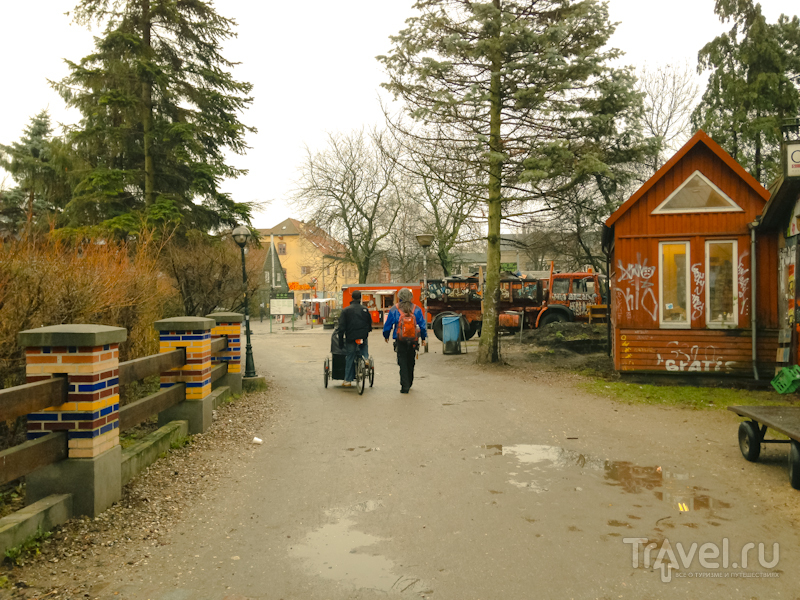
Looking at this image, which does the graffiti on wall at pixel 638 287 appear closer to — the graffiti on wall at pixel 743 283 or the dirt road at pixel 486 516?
the graffiti on wall at pixel 743 283

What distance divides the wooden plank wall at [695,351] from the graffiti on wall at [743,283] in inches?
19.9

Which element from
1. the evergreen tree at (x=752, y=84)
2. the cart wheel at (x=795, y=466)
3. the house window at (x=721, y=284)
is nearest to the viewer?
the cart wheel at (x=795, y=466)

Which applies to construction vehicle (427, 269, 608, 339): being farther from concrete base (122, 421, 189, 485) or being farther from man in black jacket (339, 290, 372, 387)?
concrete base (122, 421, 189, 485)

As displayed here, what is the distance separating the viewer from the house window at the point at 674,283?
12570 millimetres

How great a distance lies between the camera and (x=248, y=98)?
829 inches

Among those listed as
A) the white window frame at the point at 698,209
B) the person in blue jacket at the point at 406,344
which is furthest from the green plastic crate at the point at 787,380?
the person in blue jacket at the point at 406,344

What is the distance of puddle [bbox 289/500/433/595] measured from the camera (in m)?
3.76

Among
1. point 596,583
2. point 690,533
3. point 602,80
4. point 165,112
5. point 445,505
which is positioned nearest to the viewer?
point 596,583

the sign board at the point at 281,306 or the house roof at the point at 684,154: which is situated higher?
the house roof at the point at 684,154

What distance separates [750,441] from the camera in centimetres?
655

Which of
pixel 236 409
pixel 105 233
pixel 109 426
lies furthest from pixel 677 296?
pixel 105 233

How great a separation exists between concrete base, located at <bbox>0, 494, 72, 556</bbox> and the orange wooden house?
10.9m

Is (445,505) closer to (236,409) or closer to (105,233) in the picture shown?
(236,409)

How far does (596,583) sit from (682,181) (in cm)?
1068
